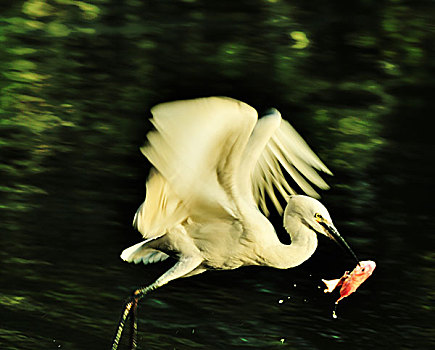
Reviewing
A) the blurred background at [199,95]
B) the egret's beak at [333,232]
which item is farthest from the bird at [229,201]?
the blurred background at [199,95]

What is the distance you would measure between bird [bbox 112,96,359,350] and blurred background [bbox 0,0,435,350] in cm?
45

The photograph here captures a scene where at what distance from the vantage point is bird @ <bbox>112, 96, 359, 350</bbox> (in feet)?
9.29

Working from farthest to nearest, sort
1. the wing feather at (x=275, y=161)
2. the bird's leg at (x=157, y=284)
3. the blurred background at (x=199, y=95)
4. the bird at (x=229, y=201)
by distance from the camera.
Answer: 1. the blurred background at (x=199, y=95)
2. the bird's leg at (x=157, y=284)
3. the wing feather at (x=275, y=161)
4. the bird at (x=229, y=201)

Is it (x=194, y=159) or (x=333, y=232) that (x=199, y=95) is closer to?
(x=333, y=232)

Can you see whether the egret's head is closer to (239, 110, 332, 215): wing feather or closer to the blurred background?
(239, 110, 332, 215): wing feather

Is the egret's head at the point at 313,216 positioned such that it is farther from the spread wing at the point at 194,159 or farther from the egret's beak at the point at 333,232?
the spread wing at the point at 194,159

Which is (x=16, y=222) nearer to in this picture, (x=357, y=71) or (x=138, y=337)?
(x=138, y=337)

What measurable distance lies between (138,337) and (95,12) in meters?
2.25

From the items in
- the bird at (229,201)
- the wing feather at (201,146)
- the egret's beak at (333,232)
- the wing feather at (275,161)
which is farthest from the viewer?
the egret's beak at (333,232)

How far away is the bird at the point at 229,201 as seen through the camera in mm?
2830

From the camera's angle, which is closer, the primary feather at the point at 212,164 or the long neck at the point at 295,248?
the primary feather at the point at 212,164

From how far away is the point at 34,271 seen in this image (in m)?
4.05

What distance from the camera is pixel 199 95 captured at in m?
4.97

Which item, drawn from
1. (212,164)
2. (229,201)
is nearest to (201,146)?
(212,164)
